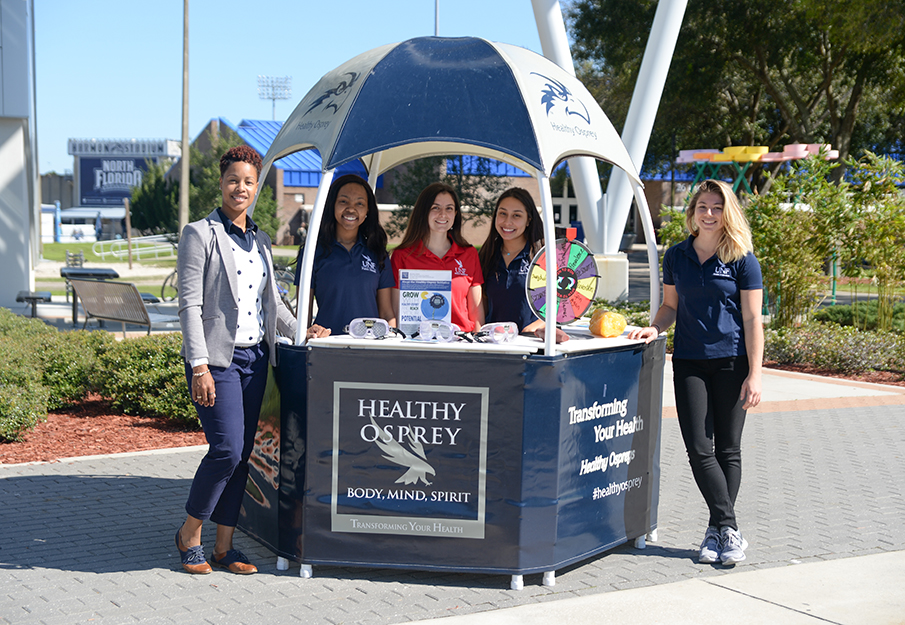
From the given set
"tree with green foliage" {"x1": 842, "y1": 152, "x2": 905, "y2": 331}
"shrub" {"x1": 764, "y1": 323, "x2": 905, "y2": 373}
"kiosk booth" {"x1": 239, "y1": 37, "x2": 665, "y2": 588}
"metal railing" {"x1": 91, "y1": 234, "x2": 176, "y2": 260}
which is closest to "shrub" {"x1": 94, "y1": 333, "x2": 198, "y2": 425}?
"kiosk booth" {"x1": 239, "y1": 37, "x2": 665, "y2": 588}

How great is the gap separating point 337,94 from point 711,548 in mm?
3082

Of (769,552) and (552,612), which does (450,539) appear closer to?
(552,612)

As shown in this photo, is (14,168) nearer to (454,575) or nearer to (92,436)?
(92,436)

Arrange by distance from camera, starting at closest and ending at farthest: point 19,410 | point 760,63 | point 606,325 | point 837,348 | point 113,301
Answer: point 606,325 → point 19,410 → point 837,348 → point 113,301 → point 760,63

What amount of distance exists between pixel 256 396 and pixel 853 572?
315cm

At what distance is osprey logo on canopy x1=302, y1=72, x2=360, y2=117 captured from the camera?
450cm

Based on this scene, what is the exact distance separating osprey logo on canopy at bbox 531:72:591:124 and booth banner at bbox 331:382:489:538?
150 cm

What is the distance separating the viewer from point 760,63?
80.2 feet

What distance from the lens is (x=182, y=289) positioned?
406 centimetres

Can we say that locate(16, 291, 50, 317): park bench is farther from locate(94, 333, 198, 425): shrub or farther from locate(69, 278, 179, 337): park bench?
locate(94, 333, 198, 425): shrub

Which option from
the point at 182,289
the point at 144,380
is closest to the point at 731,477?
the point at 182,289

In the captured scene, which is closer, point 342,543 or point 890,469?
point 342,543

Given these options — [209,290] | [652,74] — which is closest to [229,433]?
[209,290]

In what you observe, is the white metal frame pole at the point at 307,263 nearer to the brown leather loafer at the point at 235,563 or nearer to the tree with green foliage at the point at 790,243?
the brown leather loafer at the point at 235,563
